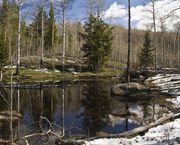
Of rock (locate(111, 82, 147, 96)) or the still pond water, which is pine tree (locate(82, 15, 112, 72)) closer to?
the still pond water

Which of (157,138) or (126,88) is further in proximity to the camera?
(126,88)

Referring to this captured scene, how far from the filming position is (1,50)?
160 ft

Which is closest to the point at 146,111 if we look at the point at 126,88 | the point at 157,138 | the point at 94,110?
the point at 94,110

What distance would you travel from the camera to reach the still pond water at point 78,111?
1800 cm

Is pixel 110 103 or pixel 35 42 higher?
pixel 35 42

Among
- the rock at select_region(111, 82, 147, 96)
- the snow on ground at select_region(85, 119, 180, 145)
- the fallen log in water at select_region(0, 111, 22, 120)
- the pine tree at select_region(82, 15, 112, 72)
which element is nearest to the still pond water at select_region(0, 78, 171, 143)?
the fallen log in water at select_region(0, 111, 22, 120)

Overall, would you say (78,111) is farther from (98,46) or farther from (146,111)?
(98,46)

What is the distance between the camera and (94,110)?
2373 centimetres

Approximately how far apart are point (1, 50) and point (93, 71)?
17831 millimetres

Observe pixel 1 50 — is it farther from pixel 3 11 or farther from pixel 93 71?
pixel 3 11

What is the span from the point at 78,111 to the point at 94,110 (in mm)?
1078

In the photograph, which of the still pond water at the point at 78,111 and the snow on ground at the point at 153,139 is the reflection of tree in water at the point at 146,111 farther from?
the snow on ground at the point at 153,139

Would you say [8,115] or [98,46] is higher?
[98,46]

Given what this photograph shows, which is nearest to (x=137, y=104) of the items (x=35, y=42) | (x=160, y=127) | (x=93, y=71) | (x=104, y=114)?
(x=104, y=114)
